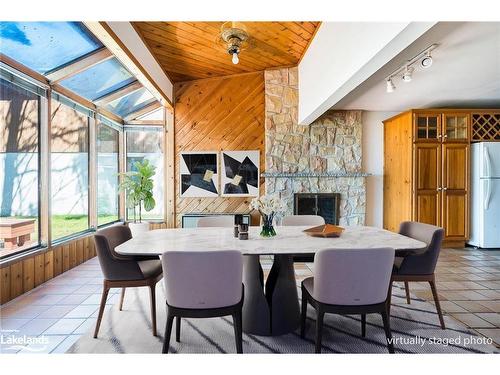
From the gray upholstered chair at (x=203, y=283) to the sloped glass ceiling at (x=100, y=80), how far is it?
3.10 metres

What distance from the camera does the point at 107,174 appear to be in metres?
4.68

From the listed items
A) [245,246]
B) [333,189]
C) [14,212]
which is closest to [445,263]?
[333,189]

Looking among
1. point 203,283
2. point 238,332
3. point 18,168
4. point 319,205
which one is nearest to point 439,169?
point 319,205

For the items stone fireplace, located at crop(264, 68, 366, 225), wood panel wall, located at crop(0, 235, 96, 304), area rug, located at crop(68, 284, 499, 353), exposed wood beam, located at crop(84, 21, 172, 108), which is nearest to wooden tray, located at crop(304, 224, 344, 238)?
area rug, located at crop(68, 284, 499, 353)

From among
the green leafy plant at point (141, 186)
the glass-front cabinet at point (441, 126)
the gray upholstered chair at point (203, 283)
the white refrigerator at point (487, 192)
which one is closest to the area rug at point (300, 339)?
the gray upholstered chair at point (203, 283)

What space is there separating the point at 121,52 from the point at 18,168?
1.60 m

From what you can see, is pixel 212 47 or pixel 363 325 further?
pixel 212 47

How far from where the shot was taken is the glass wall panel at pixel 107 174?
4.42 meters

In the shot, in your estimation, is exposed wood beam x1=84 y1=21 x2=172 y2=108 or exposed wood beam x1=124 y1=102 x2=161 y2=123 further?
exposed wood beam x1=124 y1=102 x2=161 y2=123

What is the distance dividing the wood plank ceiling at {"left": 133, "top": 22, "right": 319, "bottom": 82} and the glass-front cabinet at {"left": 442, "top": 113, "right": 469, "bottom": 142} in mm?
2652

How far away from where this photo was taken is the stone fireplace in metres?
4.70

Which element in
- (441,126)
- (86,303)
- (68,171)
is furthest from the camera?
(441,126)

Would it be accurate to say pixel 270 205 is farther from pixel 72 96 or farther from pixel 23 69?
pixel 72 96

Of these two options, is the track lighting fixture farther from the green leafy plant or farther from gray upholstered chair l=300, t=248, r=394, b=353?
the green leafy plant
